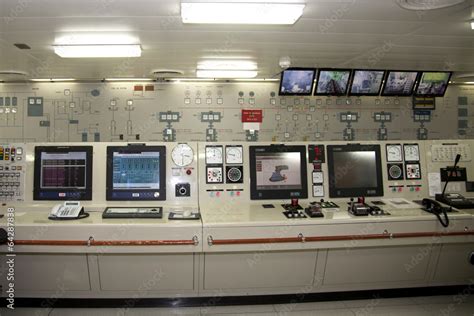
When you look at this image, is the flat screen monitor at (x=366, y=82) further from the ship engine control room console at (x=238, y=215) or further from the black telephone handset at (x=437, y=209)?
the black telephone handset at (x=437, y=209)

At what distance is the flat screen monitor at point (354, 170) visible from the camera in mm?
3180

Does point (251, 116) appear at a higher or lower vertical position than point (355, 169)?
higher

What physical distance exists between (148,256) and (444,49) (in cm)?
327

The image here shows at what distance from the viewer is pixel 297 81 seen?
4.64 m

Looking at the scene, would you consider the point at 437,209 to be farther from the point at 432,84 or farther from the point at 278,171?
the point at 432,84

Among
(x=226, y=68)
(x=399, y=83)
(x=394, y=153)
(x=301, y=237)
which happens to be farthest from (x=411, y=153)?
(x=226, y=68)

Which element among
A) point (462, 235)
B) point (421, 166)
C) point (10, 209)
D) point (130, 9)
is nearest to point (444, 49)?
point (421, 166)

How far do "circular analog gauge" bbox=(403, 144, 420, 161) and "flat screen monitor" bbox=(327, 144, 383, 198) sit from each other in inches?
11.4

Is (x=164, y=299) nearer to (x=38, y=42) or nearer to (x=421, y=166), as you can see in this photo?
(x=38, y=42)

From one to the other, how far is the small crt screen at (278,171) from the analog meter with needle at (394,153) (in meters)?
0.91

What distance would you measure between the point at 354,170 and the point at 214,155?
4.45ft

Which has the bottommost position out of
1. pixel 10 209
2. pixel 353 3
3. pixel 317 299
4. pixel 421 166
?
pixel 317 299

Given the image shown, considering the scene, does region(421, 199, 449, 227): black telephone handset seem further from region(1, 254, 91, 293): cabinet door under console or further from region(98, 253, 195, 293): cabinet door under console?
region(1, 254, 91, 293): cabinet door under console

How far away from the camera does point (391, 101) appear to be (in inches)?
201
